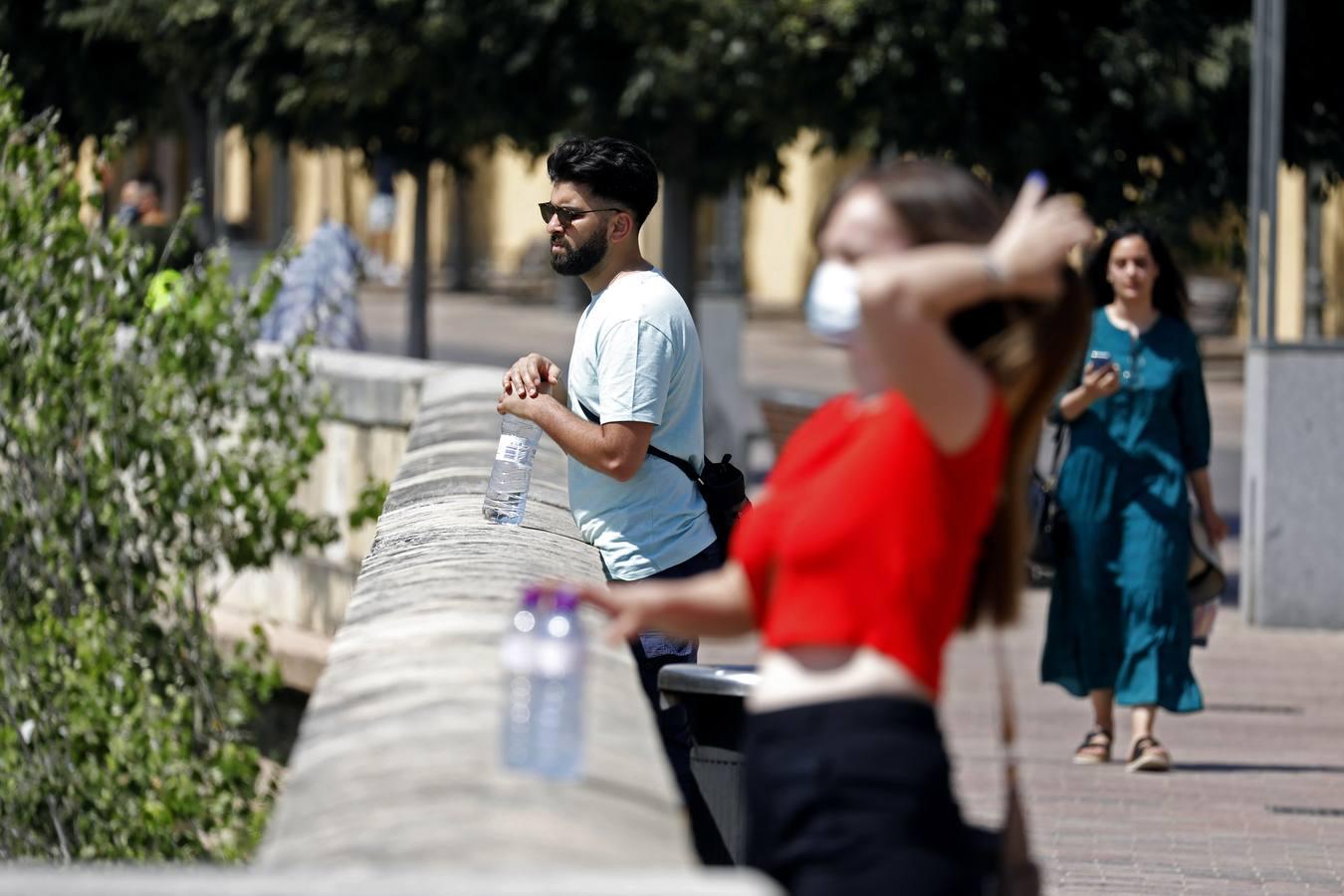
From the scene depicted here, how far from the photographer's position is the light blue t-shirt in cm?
484

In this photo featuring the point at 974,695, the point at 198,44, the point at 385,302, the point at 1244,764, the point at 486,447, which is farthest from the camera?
the point at 385,302

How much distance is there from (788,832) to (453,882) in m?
0.66

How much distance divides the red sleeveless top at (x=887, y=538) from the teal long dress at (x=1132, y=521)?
206 inches

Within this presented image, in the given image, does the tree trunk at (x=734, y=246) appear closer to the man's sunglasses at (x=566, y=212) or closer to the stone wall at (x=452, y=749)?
the man's sunglasses at (x=566, y=212)

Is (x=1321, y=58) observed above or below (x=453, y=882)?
above

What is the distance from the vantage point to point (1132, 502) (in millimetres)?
8156

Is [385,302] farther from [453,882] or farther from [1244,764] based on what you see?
[453,882]

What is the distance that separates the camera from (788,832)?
2947 mm

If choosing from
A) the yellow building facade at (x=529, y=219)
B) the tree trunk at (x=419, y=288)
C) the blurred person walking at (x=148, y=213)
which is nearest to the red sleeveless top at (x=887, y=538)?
the blurred person walking at (x=148, y=213)

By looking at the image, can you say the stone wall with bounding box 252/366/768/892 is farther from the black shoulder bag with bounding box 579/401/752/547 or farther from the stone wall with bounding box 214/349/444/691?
the stone wall with bounding box 214/349/444/691

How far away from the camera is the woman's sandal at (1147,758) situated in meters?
7.89

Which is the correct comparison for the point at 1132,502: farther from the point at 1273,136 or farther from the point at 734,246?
the point at 734,246

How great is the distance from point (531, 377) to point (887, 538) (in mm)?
2175

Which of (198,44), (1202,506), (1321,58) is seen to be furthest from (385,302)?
(1202,506)
